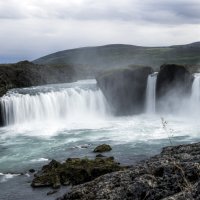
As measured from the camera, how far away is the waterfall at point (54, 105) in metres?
60.5

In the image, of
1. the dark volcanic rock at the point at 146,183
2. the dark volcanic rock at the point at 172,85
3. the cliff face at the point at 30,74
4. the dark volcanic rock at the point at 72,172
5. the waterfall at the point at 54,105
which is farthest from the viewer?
the cliff face at the point at 30,74

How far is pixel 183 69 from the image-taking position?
64125 mm

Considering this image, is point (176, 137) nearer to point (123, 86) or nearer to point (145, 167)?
point (123, 86)

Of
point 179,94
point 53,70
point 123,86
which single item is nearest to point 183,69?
point 179,94

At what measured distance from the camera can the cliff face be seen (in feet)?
296

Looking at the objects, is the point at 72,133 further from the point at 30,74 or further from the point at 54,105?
the point at 30,74

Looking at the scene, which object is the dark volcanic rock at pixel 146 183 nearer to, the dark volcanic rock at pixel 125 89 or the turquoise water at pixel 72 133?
the turquoise water at pixel 72 133

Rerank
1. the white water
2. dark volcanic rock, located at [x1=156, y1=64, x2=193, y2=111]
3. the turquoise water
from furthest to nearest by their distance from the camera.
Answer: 1. dark volcanic rock, located at [x1=156, y1=64, x2=193, y2=111]
2. the white water
3. the turquoise water

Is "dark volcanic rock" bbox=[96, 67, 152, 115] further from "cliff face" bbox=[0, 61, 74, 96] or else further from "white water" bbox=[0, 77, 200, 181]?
"cliff face" bbox=[0, 61, 74, 96]

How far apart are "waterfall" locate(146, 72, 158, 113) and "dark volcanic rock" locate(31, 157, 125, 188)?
115 feet

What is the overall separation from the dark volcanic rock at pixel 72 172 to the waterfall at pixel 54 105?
29121 mm

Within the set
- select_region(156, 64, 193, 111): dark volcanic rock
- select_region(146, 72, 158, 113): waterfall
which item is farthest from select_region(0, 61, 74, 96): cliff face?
select_region(156, 64, 193, 111): dark volcanic rock

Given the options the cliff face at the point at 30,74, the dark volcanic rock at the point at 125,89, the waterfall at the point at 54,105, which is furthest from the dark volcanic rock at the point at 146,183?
the cliff face at the point at 30,74

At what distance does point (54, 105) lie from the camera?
2542 inches
